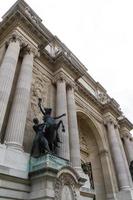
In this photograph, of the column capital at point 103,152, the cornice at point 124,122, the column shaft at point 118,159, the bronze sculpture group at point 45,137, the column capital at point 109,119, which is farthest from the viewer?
the cornice at point 124,122

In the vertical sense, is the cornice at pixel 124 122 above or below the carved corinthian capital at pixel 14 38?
above

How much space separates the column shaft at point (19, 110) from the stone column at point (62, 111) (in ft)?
8.63

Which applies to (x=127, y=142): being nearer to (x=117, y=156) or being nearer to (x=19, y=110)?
(x=117, y=156)

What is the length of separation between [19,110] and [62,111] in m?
3.71

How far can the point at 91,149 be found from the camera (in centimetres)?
1842

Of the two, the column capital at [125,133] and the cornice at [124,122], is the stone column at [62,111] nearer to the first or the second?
the cornice at [124,122]

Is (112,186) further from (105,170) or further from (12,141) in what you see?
(12,141)

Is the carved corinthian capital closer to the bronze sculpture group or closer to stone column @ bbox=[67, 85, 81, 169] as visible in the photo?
the bronze sculpture group

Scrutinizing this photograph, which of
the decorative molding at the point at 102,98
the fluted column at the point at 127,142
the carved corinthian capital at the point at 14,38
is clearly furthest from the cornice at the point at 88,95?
the carved corinthian capital at the point at 14,38

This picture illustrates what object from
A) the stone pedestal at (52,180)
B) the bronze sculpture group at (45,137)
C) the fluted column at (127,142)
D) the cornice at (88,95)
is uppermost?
the cornice at (88,95)

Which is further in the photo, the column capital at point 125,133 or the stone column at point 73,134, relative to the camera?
the column capital at point 125,133

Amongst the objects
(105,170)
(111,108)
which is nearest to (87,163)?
(105,170)

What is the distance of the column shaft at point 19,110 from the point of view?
7703mm

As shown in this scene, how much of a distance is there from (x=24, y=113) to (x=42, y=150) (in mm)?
1855
